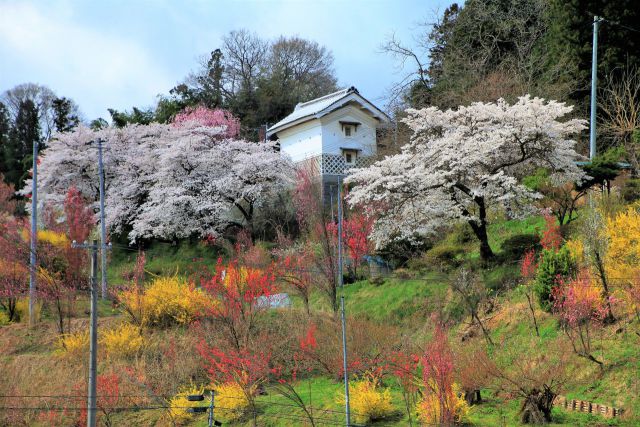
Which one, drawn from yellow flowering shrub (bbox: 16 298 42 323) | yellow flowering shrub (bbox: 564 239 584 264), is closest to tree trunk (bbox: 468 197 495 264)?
yellow flowering shrub (bbox: 564 239 584 264)

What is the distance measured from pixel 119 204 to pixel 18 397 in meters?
14.7

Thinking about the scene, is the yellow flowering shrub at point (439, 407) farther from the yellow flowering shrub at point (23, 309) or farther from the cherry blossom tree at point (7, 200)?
the cherry blossom tree at point (7, 200)

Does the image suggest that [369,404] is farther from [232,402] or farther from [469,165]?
[469,165]

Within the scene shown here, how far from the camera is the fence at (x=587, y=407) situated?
12.0 metres

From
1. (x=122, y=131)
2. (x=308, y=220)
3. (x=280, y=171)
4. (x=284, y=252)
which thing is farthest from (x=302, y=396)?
(x=122, y=131)

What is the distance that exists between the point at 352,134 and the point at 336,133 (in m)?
1.08

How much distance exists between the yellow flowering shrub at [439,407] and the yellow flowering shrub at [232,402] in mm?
5285

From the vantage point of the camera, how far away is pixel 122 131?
3481 centimetres

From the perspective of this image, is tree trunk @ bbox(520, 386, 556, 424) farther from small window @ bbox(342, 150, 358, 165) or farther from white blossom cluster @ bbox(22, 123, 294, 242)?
small window @ bbox(342, 150, 358, 165)

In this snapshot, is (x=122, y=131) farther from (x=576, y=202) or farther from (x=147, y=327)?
(x=576, y=202)

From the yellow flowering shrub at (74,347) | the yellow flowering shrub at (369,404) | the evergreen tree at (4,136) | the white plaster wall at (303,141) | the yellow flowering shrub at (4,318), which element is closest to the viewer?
the yellow flowering shrub at (369,404)

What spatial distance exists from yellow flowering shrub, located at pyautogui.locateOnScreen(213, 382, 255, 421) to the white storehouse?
16.6 meters

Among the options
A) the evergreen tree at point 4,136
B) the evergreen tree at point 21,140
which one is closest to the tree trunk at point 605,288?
the evergreen tree at point 21,140

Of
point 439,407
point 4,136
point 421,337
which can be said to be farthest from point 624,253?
point 4,136
